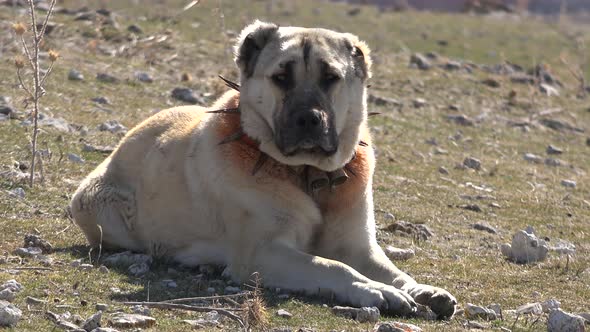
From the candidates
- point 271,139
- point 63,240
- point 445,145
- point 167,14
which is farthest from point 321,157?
point 167,14

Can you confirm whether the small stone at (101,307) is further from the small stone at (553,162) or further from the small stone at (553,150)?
the small stone at (553,150)

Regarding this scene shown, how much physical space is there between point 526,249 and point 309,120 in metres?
2.70

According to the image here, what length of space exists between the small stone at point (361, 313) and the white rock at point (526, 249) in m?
2.85

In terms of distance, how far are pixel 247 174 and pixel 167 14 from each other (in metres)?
14.6

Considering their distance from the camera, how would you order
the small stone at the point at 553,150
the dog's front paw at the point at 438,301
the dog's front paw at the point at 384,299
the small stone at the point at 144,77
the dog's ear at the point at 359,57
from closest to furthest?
1. the dog's front paw at the point at 384,299
2. the dog's front paw at the point at 438,301
3. the dog's ear at the point at 359,57
4. the small stone at the point at 144,77
5. the small stone at the point at 553,150

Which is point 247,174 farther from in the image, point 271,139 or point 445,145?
point 445,145

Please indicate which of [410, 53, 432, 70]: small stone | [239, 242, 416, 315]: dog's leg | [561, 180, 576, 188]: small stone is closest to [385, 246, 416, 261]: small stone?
[239, 242, 416, 315]: dog's leg

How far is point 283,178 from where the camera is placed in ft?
24.8

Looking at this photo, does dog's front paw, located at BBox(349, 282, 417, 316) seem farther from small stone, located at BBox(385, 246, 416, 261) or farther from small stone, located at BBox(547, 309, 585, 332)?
small stone, located at BBox(385, 246, 416, 261)

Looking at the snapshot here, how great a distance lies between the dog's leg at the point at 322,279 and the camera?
662 cm

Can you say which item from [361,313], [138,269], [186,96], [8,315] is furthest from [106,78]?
[8,315]

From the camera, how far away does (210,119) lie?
806cm

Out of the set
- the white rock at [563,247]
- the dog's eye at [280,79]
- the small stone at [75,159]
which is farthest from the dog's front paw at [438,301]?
the small stone at [75,159]

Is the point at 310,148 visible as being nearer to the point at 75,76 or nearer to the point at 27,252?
the point at 27,252
